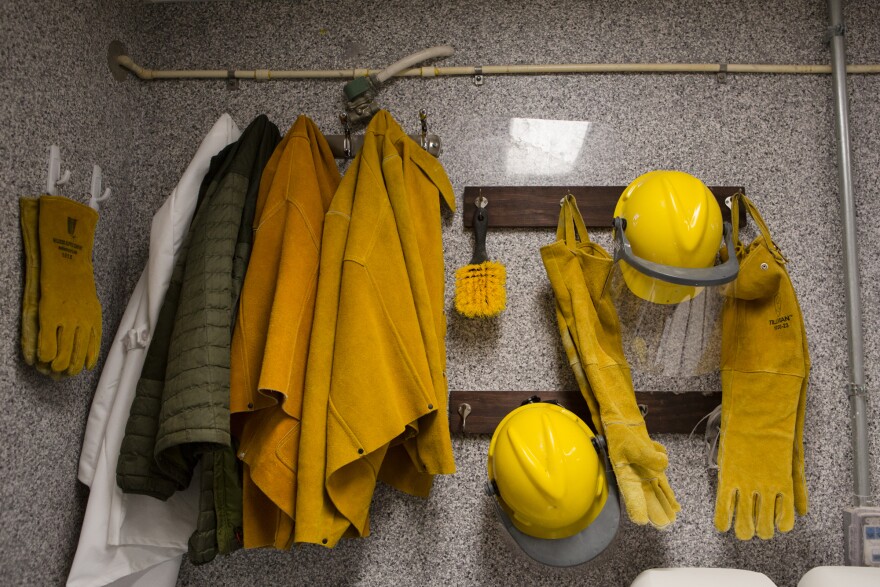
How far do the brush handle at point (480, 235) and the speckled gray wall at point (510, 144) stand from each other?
5 cm

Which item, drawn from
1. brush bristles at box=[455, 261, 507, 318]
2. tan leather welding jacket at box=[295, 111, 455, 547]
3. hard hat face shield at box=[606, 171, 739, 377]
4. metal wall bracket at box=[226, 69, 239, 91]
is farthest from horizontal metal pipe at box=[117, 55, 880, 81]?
brush bristles at box=[455, 261, 507, 318]

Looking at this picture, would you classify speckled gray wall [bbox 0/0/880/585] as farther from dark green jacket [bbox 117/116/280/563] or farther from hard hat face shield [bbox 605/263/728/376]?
dark green jacket [bbox 117/116/280/563]

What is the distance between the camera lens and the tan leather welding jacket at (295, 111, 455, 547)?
96cm

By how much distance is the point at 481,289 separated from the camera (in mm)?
1157

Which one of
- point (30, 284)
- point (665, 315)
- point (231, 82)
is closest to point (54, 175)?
point (30, 284)

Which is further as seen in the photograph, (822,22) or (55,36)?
(822,22)

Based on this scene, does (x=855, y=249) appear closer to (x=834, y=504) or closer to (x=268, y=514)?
(x=834, y=504)

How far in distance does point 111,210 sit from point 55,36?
35 centimetres

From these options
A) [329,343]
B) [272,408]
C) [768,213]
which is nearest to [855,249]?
[768,213]

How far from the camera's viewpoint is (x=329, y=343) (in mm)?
1006

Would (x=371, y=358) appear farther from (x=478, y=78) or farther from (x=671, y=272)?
(x=478, y=78)

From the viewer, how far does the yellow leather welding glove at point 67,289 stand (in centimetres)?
96

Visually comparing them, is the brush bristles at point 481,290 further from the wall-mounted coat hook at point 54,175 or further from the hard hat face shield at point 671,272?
the wall-mounted coat hook at point 54,175

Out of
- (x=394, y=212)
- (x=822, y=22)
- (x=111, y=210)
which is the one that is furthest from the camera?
(x=822, y=22)
